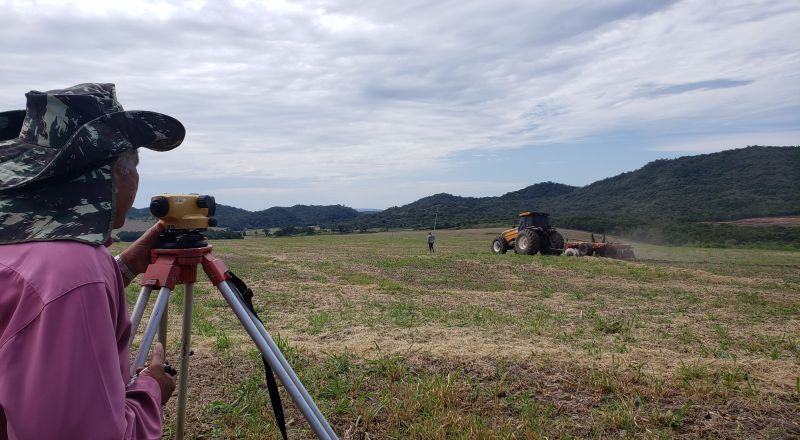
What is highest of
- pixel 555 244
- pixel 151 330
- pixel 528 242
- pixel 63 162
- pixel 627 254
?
pixel 63 162

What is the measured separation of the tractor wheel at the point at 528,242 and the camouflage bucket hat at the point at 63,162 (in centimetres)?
2378

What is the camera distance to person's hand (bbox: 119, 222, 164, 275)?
2348 millimetres

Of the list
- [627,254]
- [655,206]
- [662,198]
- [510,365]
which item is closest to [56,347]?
[510,365]

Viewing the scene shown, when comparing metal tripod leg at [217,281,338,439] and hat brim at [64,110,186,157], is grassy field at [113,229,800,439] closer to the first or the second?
metal tripod leg at [217,281,338,439]

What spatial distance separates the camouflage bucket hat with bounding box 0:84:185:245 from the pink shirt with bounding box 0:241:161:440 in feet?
0.33

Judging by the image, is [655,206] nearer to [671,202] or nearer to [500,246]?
[671,202]

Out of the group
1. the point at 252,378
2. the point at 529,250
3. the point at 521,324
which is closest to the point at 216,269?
the point at 252,378

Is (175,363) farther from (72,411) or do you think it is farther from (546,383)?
(72,411)

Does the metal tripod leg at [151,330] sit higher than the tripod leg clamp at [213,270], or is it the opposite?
the tripod leg clamp at [213,270]

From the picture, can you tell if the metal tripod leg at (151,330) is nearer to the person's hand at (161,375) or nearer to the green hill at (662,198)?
the person's hand at (161,375)

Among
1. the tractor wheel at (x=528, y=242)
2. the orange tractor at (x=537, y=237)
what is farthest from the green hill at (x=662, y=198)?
the tractor wheel at (x=528, y=242)

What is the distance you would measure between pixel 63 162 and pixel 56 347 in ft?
1.78

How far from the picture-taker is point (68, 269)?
1.37 meters

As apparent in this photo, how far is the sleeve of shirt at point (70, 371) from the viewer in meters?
1.30
